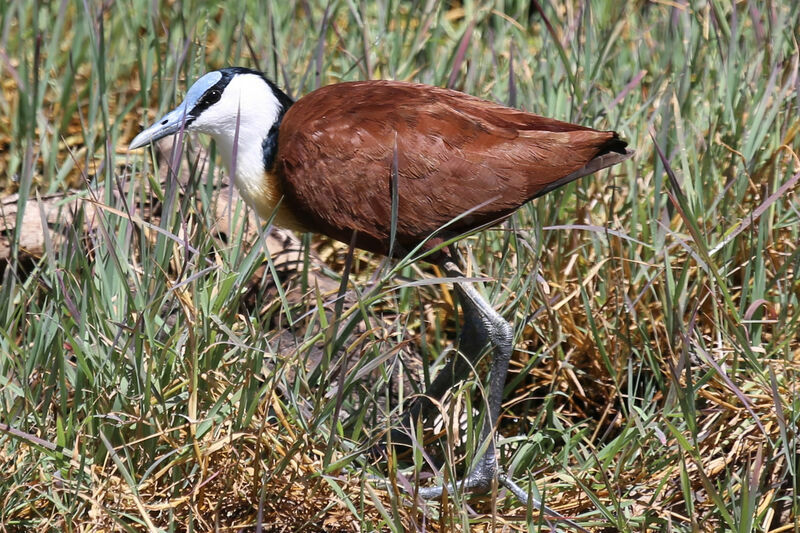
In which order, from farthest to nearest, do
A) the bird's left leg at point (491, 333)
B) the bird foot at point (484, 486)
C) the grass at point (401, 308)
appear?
the bird's left leg at point (491, 333), the bird foot at point (484, 486), the grass at point (401, 308)

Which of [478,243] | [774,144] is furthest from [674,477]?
[774,144]

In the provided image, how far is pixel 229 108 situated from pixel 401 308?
686 mm

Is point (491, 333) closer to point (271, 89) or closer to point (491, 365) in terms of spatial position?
point (491, 365)

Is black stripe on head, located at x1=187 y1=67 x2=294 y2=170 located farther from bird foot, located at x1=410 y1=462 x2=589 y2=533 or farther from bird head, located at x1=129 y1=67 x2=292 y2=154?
bird foot, located at x1=410 y1=462 x2=589 y2=533

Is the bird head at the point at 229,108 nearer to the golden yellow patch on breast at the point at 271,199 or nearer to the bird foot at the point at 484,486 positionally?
the golden yellow patch on breast at the point at 271,199

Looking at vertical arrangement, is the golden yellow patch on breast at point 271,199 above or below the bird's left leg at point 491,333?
above

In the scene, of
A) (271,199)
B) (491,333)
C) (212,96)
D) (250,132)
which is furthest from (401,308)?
(212,96)

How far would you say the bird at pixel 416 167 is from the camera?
2.26 m

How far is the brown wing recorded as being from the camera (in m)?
2.26

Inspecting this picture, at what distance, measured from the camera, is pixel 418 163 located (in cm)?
226

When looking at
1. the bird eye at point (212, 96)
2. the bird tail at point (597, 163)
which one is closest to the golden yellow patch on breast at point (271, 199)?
the bird eye at point (212, 96)

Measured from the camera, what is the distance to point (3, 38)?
3.12m

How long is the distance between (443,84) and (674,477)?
1.41 m

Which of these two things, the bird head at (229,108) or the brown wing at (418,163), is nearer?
the brown wing at (418,163)
